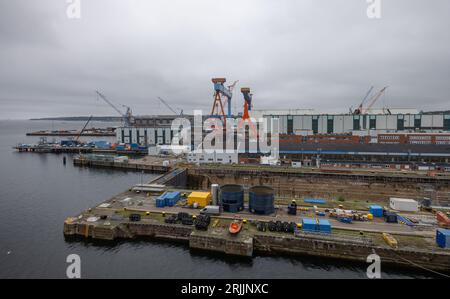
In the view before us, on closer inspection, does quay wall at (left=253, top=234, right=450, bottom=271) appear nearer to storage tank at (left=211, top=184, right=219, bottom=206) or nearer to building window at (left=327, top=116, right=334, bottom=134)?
storage tank at (left=211, top=184, right=219, bottom=206)

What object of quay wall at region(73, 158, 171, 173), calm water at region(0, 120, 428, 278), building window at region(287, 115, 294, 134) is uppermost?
building window at region(287, 115, 294, 134)

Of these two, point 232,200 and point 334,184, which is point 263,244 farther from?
point 334,184

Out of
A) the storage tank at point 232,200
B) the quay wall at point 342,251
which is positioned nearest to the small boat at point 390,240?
the quay wall at point 342,251

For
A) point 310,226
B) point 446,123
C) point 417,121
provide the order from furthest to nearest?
point 417,121
point 446,123
point 310,226

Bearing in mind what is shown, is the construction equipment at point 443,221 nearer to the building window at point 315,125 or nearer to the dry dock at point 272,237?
the dry dock at point 272,237

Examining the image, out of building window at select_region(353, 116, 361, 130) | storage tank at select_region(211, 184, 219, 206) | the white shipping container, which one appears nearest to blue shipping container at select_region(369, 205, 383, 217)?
the white shipping container

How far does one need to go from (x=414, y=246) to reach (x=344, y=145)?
39741 millimetres

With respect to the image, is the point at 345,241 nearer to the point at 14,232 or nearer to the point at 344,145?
the point at 14,232

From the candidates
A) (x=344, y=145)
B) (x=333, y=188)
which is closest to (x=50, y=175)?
(x=333, y=188)

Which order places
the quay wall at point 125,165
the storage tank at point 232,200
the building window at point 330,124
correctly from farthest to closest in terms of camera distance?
the building window at point 330,124, the quay wall at point 125,165, the storage tank at point 232,200

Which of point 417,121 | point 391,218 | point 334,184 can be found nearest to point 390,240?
point 391,218

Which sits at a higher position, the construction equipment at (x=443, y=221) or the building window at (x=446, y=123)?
the building window at (x=446, y=123)

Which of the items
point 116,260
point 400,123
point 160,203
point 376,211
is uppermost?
point 400,123
